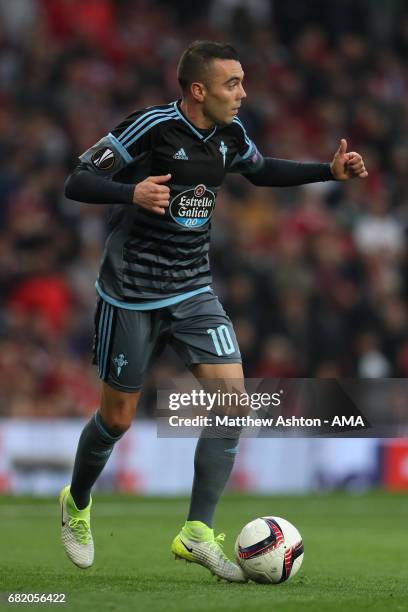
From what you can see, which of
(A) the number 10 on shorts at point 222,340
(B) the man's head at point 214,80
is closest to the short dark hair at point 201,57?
(B) the man's head at point 214,80

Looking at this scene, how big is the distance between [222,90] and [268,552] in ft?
7.14

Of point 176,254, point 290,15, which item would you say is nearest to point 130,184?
point 176,254

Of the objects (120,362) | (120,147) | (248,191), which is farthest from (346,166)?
(248,191)

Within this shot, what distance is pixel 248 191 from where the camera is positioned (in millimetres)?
16062

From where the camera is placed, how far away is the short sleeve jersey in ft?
21.0

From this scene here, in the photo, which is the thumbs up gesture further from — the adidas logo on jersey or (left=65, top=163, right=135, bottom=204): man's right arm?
(left=65, top=163, right=135, bottom=204): man's right arm

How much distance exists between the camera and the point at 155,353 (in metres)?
6.86

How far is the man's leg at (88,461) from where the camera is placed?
21.8 ft

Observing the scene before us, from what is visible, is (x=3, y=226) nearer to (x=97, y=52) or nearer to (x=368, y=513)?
(x=97, y=52)

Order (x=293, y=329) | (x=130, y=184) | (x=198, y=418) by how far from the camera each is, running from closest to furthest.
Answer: (x=130, y=184)
(x=198, y=418)
(x=293, y=329)

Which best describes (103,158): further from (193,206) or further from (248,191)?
(248,191)

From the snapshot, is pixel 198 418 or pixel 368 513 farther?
pixel 368 513

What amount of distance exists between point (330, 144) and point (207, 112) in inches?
439

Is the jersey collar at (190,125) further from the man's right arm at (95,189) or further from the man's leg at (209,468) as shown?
the man's leg at (209,468)
